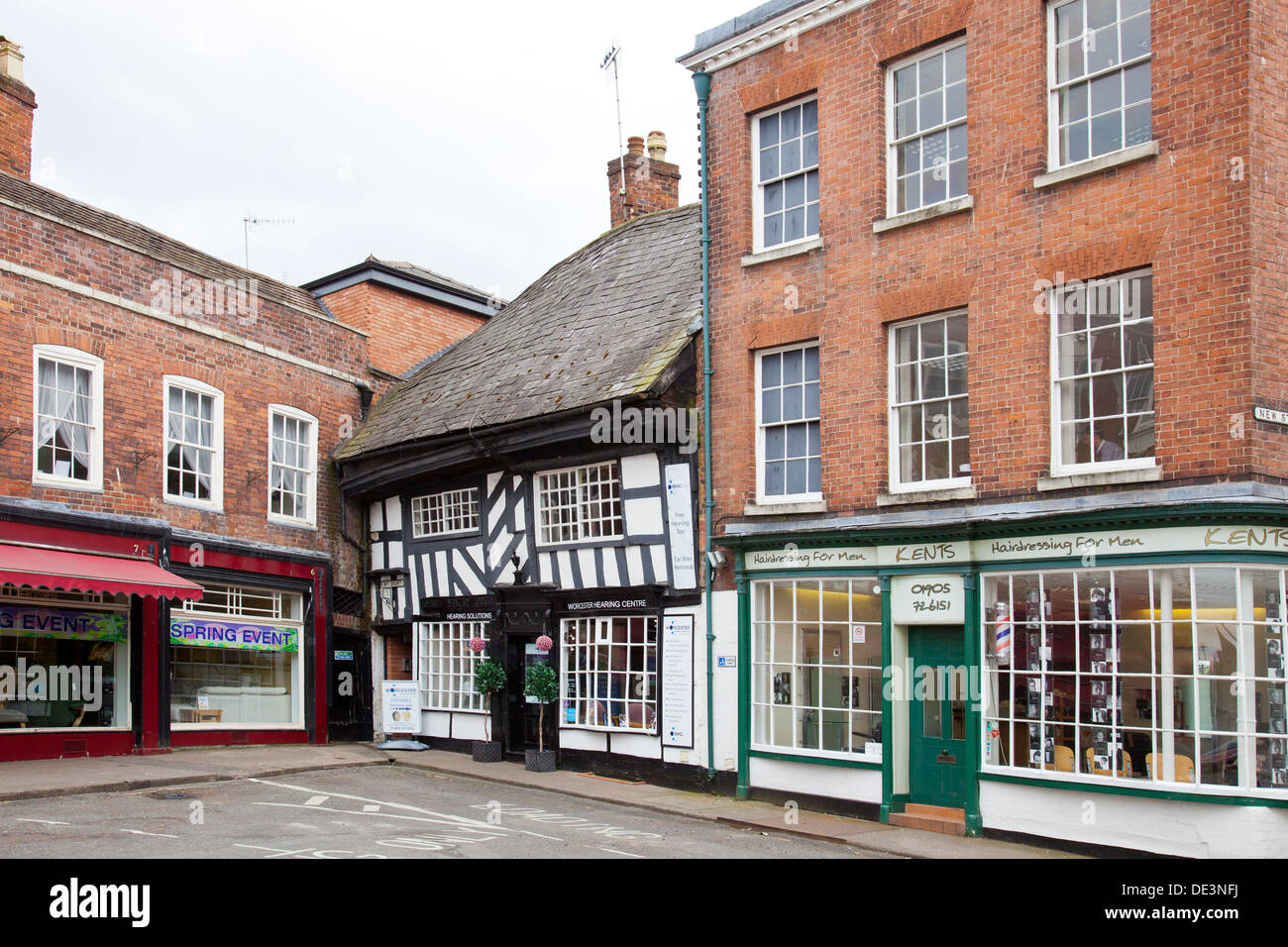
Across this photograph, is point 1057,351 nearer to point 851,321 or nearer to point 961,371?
point 961,371

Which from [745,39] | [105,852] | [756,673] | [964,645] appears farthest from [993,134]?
[105,852]

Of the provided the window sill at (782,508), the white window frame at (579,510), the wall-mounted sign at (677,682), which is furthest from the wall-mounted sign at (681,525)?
the window sill at (782,508)

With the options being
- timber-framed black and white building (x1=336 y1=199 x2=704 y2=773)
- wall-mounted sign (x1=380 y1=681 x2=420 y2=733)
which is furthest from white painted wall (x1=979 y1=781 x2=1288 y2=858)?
wall-mounted sign (x1=380 y1=681 x2=420 y2=733)

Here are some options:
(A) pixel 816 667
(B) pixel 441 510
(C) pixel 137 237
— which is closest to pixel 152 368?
(C) pixel 137 237

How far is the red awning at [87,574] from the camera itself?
15.4 metres

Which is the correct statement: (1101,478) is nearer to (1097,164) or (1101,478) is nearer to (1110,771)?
(1110,771)

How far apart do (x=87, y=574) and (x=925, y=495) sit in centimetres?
1099

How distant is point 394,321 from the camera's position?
81.7ft

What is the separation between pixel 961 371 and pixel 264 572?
40.9ft

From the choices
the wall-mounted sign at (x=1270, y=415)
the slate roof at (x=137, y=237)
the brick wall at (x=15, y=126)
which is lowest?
the wall-mounted sign at (x=1270, y=415)

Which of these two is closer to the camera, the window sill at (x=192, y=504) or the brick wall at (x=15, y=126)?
the window sill at (x=192, y=504)

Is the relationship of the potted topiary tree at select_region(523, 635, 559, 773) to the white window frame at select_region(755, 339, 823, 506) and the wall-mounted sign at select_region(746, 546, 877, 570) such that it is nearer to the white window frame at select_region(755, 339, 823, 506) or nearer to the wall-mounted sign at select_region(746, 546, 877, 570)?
the wall-mounted sign at select_region(746, 546, 877, 570)

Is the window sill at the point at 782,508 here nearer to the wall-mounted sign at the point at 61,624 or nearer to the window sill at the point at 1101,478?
the window sill at the point at 1101,478

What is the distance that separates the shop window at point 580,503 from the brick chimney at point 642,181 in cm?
697
